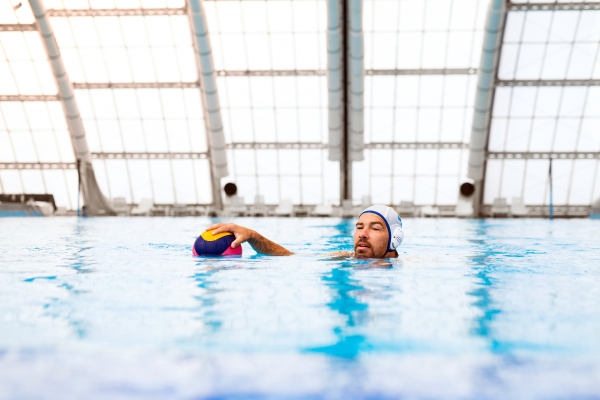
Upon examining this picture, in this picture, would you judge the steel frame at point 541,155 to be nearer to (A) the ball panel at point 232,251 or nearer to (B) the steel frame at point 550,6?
(B) the steel frame at point 550,6

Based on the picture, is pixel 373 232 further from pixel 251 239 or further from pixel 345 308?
pixel 345 308

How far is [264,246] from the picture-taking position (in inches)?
268

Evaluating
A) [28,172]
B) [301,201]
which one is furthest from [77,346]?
[28,172]

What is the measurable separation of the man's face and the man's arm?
1.23 metres

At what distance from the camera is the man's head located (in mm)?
6062

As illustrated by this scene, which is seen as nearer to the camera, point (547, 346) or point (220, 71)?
point (547, 346)

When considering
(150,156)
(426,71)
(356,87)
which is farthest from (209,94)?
(426,71)

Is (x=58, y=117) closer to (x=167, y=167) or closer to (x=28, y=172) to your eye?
(x=28, y=172)

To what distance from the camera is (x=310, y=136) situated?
26.7 metres

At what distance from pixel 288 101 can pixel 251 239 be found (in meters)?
20.2

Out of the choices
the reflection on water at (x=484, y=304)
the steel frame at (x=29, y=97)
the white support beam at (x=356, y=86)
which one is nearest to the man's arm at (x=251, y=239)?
the reflection on water at (x=484, y=304)

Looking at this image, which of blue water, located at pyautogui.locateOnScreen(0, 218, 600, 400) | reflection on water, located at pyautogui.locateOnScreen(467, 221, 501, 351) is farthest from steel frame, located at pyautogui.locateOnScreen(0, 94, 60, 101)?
reflection on water, located at pyautogui.locateOnScreen(467, 221, 501, 351)

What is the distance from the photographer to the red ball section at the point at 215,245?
6512mm

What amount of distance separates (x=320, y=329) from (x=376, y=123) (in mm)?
23645
